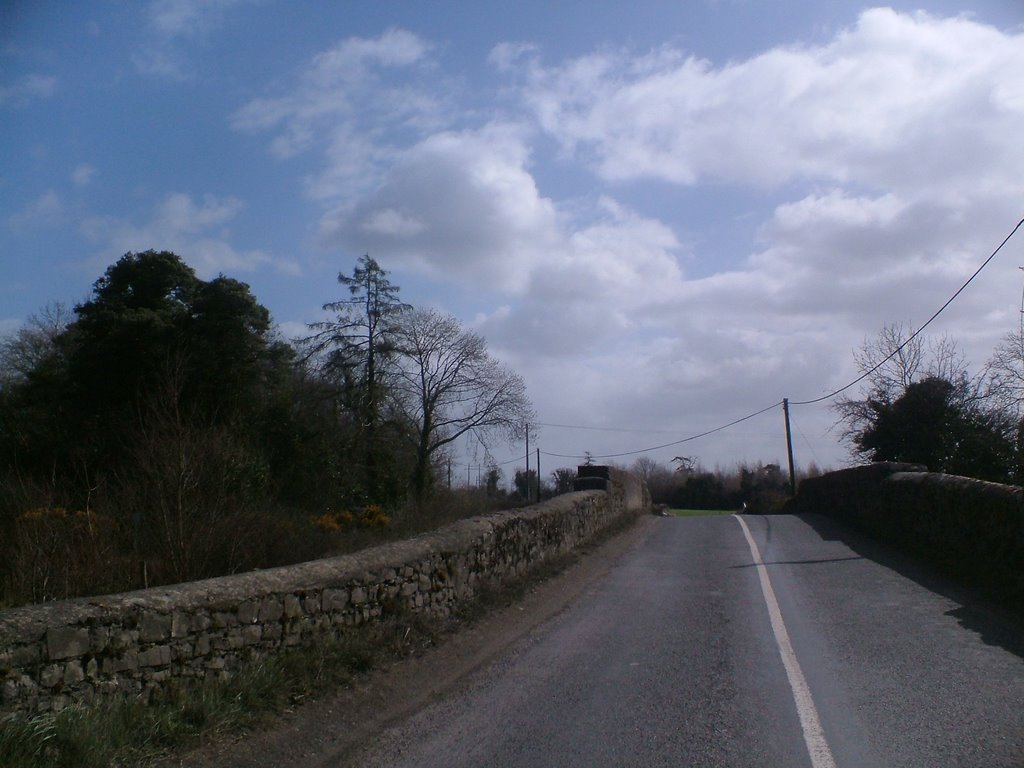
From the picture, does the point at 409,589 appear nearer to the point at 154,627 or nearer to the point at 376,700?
the point at 376,700

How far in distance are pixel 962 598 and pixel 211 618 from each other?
992cm

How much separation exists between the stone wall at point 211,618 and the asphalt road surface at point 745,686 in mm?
1410

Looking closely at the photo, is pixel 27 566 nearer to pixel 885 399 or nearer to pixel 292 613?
pixel 292 613

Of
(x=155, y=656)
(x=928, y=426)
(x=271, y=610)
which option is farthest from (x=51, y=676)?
(x=928, y=426)

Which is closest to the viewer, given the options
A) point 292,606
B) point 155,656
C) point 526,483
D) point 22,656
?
point 22,656

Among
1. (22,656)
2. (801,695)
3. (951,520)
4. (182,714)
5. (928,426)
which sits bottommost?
(801,695)

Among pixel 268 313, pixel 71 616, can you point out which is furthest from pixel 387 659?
pixel 268 313

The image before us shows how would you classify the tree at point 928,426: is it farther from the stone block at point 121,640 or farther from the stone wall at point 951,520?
the stone block at point 121,640

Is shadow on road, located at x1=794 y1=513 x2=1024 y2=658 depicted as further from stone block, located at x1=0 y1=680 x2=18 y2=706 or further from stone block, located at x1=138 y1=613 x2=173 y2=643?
stone block, located at x1=0 y1=680 x2=18 y2=706

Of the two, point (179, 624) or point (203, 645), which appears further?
point (203, 645)

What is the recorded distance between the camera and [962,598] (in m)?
12.1

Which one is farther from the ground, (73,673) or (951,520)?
(951,520)

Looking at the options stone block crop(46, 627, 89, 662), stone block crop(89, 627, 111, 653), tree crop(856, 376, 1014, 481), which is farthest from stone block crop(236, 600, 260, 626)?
tree crop(856, 376, 1014, 481)

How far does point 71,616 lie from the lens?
621cm
